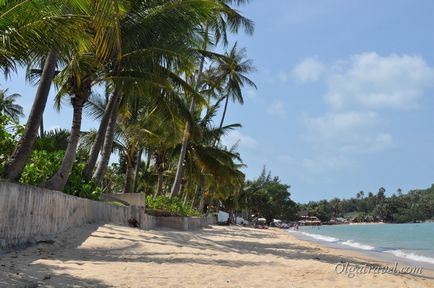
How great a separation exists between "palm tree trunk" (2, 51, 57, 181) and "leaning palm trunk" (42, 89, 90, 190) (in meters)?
1.84

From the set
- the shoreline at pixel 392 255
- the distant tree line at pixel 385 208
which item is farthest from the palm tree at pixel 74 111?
the distant tree line at pixel 385 208

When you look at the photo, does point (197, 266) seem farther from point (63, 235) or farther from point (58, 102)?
point (58, 102)

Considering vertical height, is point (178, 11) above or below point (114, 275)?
above

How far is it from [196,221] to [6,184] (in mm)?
20420

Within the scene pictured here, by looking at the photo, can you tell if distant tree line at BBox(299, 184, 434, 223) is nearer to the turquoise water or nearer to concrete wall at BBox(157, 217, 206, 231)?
the turquoise water

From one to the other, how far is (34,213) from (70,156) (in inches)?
159

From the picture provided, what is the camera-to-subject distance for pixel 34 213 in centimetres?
848

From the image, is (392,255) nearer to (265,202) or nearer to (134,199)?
(134,199)

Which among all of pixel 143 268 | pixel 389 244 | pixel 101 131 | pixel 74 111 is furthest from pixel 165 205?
pixel 389 244

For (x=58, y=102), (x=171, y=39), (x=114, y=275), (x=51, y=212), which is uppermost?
(x=171, y=39)

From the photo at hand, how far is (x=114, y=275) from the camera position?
22.0ft

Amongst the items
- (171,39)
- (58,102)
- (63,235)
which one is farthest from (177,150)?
(63,235)

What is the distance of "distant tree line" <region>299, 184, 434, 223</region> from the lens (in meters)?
137

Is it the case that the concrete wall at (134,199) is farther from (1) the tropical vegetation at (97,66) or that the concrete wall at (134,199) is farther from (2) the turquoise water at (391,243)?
(2) the turquoise water at (391,243)
